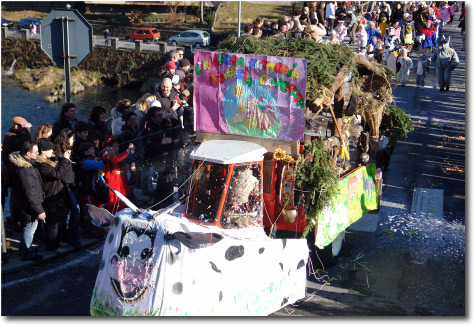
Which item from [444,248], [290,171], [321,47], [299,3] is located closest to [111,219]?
[290,171]

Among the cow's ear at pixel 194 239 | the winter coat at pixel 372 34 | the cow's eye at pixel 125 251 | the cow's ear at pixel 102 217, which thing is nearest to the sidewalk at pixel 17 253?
the cow's ear at pixel 102 217

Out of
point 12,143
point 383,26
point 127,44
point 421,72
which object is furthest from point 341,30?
point 127,44

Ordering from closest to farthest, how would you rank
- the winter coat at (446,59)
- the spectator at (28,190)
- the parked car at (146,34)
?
the spectator at (28,190) → the winter coat at (446,59) → the parked car at (146,34)

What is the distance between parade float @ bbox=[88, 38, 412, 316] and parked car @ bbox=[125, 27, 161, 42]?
110 ft

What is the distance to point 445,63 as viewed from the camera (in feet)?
60.5

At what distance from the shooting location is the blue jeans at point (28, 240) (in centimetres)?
857

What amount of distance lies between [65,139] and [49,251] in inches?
62.2

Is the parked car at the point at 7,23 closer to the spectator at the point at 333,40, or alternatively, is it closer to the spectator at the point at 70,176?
the spectator at the point at 333,40

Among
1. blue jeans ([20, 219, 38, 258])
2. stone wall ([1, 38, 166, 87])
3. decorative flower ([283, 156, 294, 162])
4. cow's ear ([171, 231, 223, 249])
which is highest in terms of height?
Result: decorative flower ([283, 156, 294, 162])

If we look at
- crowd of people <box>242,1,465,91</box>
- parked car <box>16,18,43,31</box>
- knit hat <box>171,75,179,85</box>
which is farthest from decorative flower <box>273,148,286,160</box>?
parked car <box>16,18,43,31</box>

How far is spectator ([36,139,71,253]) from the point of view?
27.7 ft

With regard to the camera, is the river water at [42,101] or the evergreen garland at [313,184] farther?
the river water at [42,101]

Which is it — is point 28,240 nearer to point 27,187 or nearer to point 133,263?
point 27,187

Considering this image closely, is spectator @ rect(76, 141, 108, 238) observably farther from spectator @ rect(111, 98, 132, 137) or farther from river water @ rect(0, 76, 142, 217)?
river water @ rect(0, 76, 142, 217)
